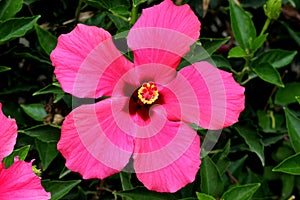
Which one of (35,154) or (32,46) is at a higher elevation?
(32,46)

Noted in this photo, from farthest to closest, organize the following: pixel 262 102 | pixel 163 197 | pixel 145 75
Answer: pixel 262 102 → pixel 163 197 → pixel 145 75

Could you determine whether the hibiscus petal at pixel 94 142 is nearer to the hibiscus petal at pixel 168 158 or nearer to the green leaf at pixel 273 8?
the hibiscus petal at pixel 168 158

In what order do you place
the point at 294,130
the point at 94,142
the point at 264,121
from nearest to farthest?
1. the point at 94,142
2. the point at 294,130
3. the point at 264,121

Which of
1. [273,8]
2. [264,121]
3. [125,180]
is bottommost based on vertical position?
[264,121]

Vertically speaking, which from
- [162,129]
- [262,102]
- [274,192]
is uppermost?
[162,129]

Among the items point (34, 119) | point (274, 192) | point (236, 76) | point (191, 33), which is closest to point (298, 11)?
point (236, 76)

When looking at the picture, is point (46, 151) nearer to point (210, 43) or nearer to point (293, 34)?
point (210, 43)

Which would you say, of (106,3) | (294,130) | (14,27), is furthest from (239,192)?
(14,27)

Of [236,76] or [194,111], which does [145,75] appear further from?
[236,76]
